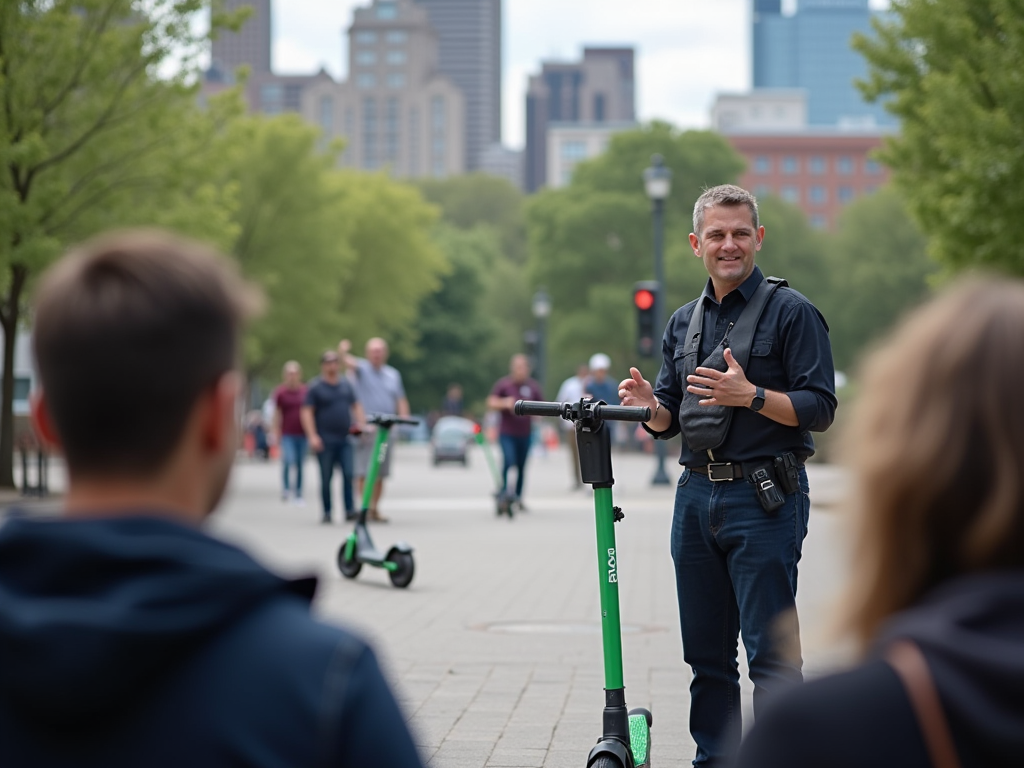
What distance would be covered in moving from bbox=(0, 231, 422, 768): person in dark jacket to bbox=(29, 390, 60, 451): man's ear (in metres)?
0.02

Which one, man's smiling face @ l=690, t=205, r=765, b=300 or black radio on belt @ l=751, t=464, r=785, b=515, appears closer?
black radio on belt @ l=751, t=464, r=785, b=515

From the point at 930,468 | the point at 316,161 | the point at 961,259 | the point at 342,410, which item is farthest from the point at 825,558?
the point at 316,161

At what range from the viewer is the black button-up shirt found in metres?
4.75

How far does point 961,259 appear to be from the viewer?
71.5 ft

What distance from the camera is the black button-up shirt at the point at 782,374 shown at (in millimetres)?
4754

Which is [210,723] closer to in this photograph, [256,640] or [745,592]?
[256,640]

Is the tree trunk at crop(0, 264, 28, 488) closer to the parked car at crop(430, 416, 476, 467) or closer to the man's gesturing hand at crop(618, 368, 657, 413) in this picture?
the parked car at crop(430, 416, 476, 467)

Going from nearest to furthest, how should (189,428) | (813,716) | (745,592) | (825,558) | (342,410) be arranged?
1. (813,716)
2. (189,428)
3. (745,592)
4. (825,558)
5. (342,410)

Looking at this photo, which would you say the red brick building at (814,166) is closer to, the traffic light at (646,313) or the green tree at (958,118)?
the traffic light at (646,313)

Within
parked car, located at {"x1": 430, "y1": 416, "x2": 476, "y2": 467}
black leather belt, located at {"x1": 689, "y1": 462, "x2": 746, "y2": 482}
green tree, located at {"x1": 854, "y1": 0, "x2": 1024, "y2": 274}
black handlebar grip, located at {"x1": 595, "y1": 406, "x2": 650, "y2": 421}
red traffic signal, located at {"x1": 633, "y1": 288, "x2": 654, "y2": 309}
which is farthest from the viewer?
parked car, located at {"x1": 430, "y1": 416, "x2": 476, "y2": 467}

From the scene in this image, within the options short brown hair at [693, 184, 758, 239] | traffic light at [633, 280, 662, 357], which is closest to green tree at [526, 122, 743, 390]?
traffic light at [633, 280, 662, 357]

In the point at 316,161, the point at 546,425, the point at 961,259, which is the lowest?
the point at 546,425

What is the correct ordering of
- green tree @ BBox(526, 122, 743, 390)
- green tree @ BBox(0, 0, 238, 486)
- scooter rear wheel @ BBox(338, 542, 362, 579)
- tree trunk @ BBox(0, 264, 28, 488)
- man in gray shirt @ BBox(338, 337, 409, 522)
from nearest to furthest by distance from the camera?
scooter rear wheel @ BBox(338, 542, 362, 579) < man in gray shirt @ BBox(338, 337, 409, 522) < green tree @ BBox(0, 0, 238, 486) < tree trunk @ BBox(0, 264, 28, 488) < green tree @ BBox(526, 122, 743, 390)

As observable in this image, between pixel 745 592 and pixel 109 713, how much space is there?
3261 millimetres
